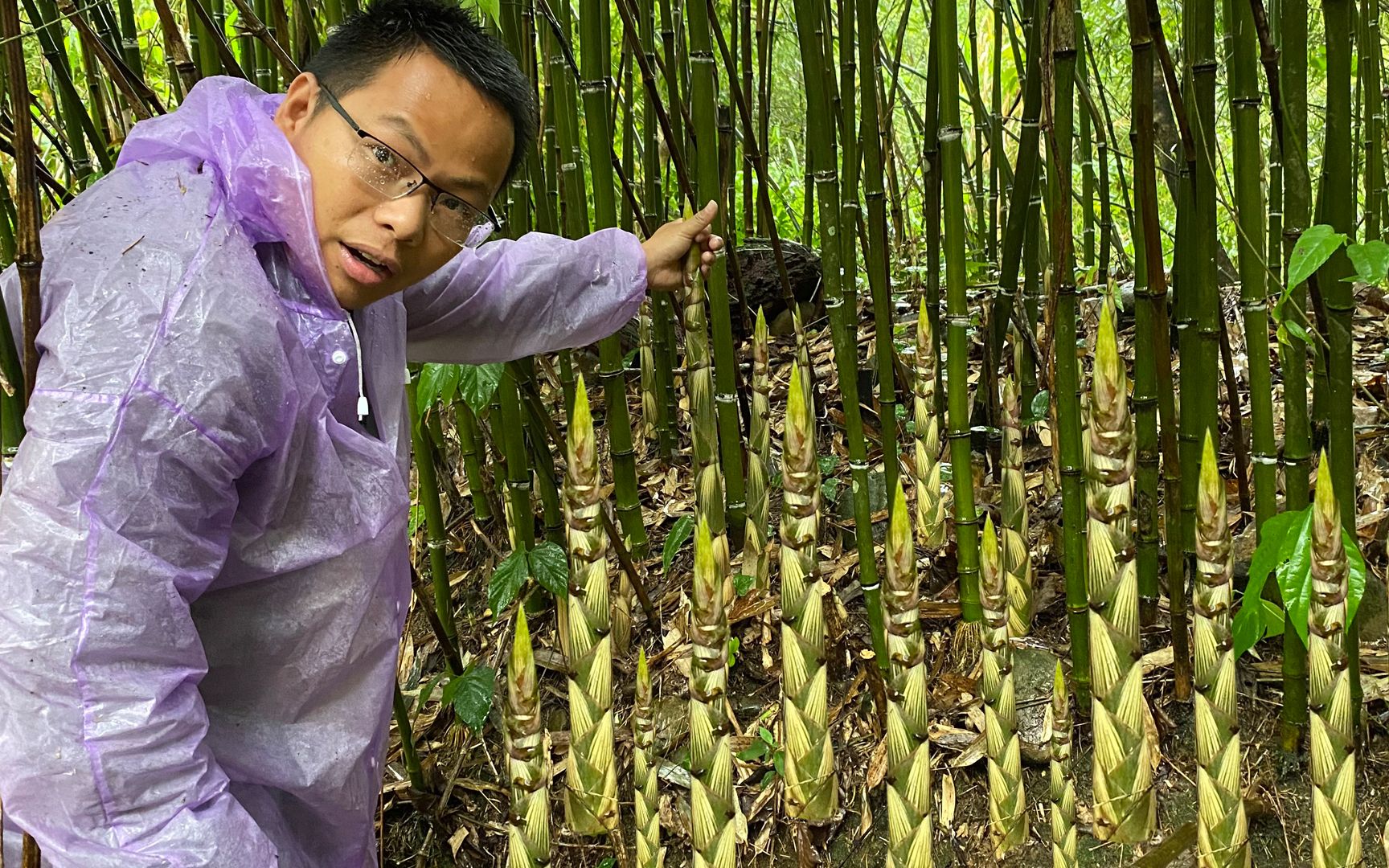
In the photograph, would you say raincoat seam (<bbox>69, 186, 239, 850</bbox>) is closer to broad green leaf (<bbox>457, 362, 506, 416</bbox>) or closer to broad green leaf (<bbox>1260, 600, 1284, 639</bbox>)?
broad green leaf (<bbox>457, 362, 506, 416</bbox>)

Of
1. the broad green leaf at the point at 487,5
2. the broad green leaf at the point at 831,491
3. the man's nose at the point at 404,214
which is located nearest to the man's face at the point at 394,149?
the man's nose at the point at 404,214

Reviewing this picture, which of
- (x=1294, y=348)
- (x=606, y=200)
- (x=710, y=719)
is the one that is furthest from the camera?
(x=606, y=200)

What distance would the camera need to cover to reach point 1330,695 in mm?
1034

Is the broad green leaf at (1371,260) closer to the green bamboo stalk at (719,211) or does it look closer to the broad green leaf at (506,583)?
the green bamboo stalk at (719,211)

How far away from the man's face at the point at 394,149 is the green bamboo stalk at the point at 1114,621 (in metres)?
0.59

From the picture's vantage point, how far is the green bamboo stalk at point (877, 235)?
Answer: 1.39 metres

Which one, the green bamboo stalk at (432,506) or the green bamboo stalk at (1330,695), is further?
the green bamboo stalk at (432,506)

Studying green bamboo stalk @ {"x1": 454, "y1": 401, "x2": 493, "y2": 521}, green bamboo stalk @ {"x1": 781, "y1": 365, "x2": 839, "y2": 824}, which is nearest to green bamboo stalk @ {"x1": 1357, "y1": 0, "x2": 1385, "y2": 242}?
green bamboo stalk @ {"x1": 781, "y1": 365, "x2": 839, "y2": 824}

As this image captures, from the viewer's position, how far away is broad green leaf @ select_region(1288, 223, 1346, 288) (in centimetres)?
89

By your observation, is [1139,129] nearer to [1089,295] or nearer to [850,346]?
[850,346]

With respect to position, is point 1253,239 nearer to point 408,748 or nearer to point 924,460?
point 924,460

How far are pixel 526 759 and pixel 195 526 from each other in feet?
1.40

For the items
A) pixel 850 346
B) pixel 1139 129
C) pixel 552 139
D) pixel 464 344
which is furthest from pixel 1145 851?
pixel 552 139

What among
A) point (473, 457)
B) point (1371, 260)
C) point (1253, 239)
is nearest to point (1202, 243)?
point (1253, 239)
